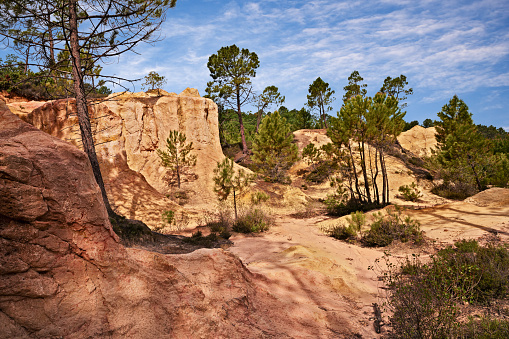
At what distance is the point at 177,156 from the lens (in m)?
20.8

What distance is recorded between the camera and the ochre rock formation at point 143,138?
16.1m

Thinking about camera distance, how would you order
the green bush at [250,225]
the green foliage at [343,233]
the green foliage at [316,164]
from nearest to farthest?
the green foliage at [343,233] < the green bush at [250,225] < the green foliage at [316,164]

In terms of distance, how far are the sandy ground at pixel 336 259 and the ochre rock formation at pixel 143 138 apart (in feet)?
23.6

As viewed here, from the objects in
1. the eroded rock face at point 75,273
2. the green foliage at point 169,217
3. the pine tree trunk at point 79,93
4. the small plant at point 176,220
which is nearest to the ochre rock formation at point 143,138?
the green foliage at point 169,217

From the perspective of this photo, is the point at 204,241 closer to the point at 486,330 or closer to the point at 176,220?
the point at 176,220

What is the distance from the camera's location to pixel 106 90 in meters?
37.2

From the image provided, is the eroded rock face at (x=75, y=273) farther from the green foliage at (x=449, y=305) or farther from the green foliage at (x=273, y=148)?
the green foliage at (x=273, y=148)

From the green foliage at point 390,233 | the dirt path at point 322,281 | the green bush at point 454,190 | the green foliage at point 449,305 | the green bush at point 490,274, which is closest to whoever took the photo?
the green foliage at point 449,305

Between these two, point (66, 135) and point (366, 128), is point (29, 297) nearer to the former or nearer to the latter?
point (366, 128)

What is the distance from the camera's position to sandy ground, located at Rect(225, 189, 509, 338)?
4703 millimetres

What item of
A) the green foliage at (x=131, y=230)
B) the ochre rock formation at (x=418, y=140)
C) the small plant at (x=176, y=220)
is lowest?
the small plant at (x=176, y=220)

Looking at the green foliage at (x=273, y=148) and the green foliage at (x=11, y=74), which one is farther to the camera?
the green foliage at (x=273, y=148)

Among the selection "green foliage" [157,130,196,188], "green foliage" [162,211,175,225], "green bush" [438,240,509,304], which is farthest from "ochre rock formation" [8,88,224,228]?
"green bush" [438,240,509,304]

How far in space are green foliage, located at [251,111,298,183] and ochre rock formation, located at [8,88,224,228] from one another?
410 centimetres
